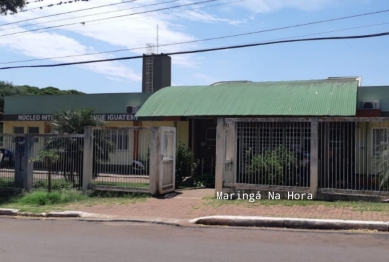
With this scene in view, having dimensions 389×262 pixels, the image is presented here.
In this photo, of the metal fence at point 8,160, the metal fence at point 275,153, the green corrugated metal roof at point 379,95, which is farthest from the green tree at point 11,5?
the green corrugated metal roof at point 379,95

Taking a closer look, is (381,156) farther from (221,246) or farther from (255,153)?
(221,246)

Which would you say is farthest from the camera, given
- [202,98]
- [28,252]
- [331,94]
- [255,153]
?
[202,98]

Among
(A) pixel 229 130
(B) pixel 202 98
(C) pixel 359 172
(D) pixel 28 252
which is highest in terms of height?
(B) pixel 202 98

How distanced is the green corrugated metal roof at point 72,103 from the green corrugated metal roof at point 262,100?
3.78m

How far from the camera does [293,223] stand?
9539 mm

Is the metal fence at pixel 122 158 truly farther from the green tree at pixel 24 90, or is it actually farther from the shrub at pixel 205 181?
the green tree at pixel 24 90

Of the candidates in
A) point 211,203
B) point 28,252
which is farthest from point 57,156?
point 28,252

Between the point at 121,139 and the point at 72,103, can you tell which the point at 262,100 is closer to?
the point at 121,139

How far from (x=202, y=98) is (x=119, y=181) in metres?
6.52

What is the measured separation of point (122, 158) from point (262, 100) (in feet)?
21.9

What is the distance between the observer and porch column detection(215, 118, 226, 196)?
42.9 ft

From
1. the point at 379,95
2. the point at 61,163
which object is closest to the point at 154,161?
the point at 61,163

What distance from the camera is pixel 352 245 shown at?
7.73 m

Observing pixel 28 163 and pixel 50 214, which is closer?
pixel 50 214
